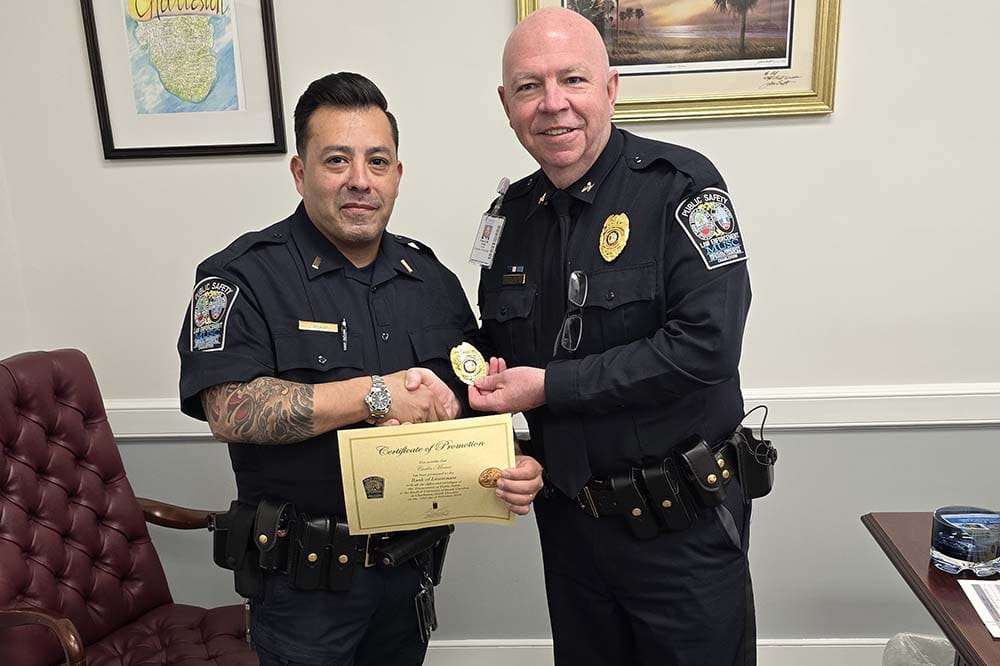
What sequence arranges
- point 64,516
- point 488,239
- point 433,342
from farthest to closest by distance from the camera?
point 64,516 < point 488,239 < point 433,342

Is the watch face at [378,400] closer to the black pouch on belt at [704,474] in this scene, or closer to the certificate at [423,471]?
the certificate at [423,471]

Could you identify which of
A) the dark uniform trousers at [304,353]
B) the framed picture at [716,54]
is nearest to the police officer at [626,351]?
the dark uniform trousers at [304,353]

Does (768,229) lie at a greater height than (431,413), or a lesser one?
greater

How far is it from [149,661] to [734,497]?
1396 millimetres

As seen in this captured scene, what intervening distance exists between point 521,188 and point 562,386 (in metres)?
0.52

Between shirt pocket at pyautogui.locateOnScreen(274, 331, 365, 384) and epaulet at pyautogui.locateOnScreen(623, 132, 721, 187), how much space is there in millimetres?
665

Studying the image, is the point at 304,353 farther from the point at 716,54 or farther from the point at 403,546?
the point at 716,54

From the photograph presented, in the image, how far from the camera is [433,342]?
4.76ft

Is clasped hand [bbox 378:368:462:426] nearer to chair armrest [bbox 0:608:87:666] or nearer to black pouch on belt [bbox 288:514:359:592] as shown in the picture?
black pouch on belt [bbox 288:514:359:592]

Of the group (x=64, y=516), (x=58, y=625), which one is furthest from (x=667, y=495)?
(x=64, y=516)

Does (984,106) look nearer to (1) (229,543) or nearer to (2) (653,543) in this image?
(2) (653,543)

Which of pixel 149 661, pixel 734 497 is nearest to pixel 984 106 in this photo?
pixel 734 497

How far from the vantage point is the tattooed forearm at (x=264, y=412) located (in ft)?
4.09

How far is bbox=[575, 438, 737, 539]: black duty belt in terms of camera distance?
54.2 inches
